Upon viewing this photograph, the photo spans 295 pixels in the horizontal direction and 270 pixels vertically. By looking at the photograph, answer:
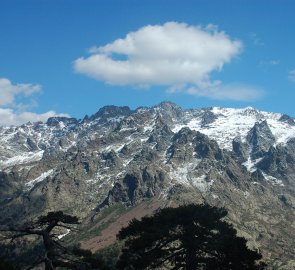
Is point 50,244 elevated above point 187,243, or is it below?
above

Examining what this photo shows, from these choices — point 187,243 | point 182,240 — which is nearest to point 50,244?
point 182,240

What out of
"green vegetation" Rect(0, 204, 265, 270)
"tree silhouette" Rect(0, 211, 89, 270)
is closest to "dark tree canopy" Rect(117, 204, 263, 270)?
"green vegetation" Rect(0, 204, 265, 270)

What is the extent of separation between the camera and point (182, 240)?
209 feet

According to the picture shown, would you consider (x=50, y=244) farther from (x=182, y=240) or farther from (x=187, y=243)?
(x=187, y=243)

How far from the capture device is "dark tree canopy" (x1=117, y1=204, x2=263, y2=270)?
6231cm

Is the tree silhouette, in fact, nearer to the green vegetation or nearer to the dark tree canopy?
the green vegetation

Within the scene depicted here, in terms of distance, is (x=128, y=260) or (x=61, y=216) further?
(x=128, y=260)

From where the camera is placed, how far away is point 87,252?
4909 centimetres

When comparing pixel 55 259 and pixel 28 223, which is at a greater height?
pixel 28 223

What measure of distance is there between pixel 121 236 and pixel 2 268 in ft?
93.5

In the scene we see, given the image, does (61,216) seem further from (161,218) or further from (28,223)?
(161,218)

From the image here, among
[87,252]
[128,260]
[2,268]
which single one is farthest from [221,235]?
[2,268]

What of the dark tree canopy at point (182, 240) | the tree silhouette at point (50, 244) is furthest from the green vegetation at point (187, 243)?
the tree silhouette at point (50, 244)

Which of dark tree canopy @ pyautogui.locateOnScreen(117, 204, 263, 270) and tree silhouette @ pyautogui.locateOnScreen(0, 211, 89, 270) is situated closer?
tree silhouette @ pyautogui.locateOnScreen(0, 211, 89, 270)
